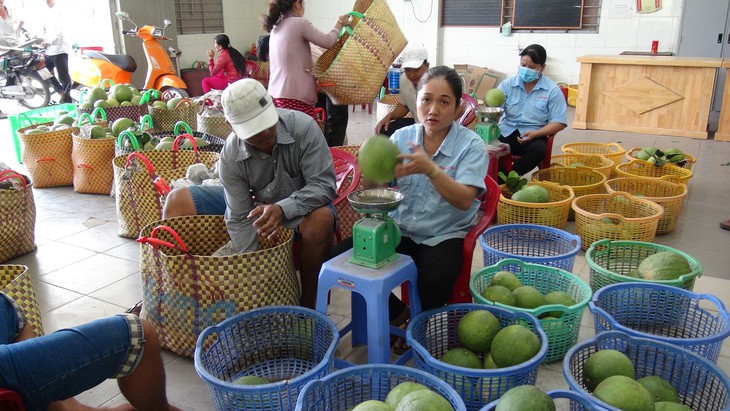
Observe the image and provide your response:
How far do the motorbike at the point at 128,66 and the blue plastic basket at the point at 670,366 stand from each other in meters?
6.27

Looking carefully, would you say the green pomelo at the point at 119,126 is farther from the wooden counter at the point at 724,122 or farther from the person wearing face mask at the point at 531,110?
the wooden counter at the point at 724,122

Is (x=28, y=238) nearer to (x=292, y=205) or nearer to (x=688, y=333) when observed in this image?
(x=292, y=205)

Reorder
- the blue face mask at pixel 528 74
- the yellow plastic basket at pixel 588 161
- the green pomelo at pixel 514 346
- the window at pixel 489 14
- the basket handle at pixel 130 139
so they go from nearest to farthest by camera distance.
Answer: the green pomelo at pixel 514 346
the basket handle at pixel 130 139
the blue face mask at pixel 528 74
the yellow plastic basket at pixel 588 161
the window at pixel 489 14

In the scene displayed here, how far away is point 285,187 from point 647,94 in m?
5.30

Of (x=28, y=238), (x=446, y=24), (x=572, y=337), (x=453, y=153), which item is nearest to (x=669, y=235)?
(x=572, y=337)

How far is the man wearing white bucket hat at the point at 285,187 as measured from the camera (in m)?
2.26

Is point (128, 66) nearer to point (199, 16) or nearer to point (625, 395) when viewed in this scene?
point (199, 16)

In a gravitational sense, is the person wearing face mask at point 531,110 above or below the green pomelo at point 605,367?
above

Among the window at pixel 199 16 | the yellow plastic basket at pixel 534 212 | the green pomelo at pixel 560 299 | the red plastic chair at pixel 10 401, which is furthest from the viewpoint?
the window at pixel 199 16

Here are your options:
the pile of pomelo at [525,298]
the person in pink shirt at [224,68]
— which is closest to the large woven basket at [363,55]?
the pile of pomelo at [525,298]

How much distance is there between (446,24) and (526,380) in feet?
27.2

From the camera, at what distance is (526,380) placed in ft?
6.04

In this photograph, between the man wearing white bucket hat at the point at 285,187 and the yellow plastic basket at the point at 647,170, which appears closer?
the man wearing white bucket hat at the point at 285,187

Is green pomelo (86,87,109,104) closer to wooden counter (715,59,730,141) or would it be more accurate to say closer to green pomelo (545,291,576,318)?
green pomelo (545,291,576,318)
